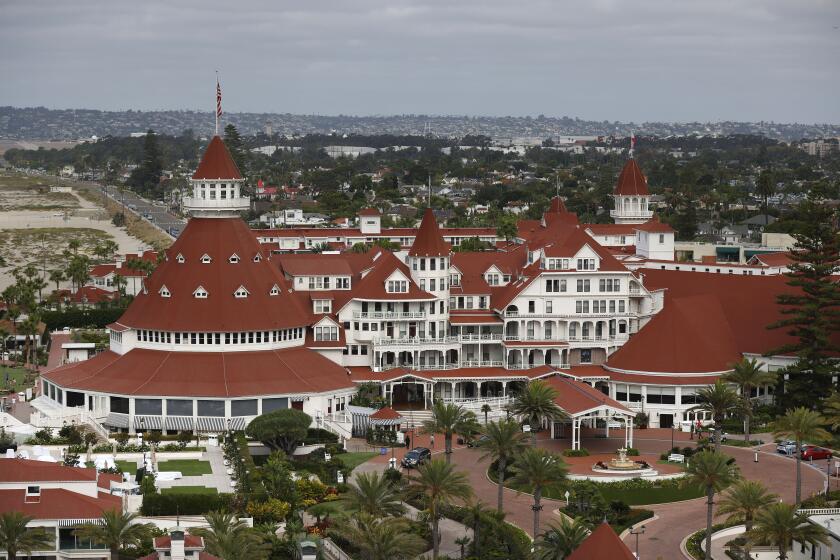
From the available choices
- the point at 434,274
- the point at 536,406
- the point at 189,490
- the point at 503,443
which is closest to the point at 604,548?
the point at 503,443

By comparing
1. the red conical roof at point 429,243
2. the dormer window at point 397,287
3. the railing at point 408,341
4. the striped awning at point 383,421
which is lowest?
the striped awning at point 383,421

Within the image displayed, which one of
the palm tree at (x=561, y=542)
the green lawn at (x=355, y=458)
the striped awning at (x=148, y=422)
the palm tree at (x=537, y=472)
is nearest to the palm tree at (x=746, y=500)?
the palm tree at (x=537, y=472)

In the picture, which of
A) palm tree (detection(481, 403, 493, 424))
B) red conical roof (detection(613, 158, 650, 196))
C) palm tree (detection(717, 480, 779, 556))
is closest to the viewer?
palm tree (detection(717, 480, 779, 556))

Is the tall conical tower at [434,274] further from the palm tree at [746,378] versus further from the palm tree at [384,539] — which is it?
the palm tree at [384,539]

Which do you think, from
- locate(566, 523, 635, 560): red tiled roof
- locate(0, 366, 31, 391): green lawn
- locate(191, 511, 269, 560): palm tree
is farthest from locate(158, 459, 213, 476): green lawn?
locate(566, 523, 635, 560): red tiled roof

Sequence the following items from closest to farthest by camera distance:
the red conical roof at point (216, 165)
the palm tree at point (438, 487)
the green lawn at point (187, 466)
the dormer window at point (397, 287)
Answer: the palm tree at point (438, 487)
the green lawn at point (187, 466)
the dormer window at point (397, 287)
the red conical roof at point (216, 165)

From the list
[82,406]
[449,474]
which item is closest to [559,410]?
[449,474]

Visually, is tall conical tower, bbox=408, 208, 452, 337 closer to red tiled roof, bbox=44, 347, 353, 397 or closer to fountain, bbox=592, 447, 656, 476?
red tiled roof, bbox=44, 347, 353, 397
